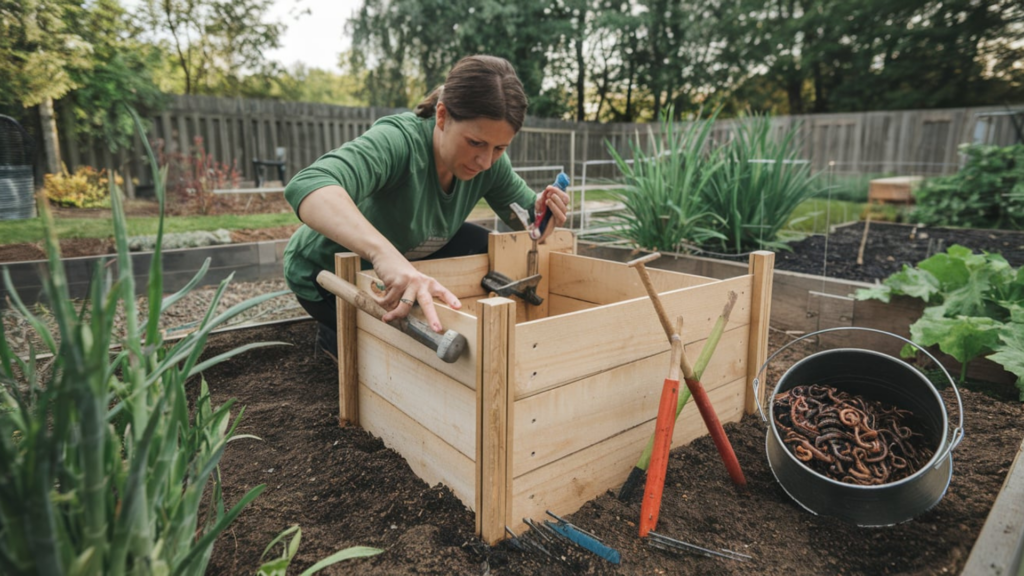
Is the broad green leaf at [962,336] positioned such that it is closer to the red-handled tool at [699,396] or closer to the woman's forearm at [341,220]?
the red-handled tool at [699,396]

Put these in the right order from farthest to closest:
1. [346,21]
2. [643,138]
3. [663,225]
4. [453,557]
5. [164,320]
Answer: [346,21] → [643,138] → [663,225] → [164,320] → [453,557]

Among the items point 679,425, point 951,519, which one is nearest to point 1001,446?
point 951,519

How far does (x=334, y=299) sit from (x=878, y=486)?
1.93m

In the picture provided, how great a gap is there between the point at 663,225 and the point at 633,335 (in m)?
2.18

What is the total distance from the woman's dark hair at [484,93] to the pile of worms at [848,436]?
1.17 m

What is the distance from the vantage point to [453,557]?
4.01ft

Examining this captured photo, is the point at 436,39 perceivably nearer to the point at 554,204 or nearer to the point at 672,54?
the point at 672,54

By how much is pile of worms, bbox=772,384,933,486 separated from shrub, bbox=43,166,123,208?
2220 mm

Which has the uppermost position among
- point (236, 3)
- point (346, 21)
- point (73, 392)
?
point (346, 21)

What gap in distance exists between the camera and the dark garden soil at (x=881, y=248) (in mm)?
3758

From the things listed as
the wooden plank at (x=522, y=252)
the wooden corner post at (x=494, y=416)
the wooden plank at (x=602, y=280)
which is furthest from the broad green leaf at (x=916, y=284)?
the wooden corner post at (x=494, y=416)

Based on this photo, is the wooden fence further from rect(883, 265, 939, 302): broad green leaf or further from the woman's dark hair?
the woman's dark hair

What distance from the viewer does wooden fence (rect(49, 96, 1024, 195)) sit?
704 centimetres

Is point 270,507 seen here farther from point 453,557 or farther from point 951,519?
point 951,519
